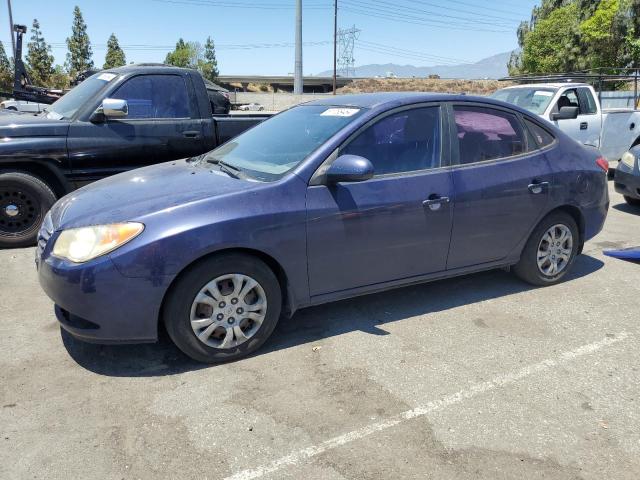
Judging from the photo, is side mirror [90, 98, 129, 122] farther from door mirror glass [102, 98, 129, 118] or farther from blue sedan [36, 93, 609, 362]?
blue sedan [36, 93, 609, 362]

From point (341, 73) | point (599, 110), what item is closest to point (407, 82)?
point (341, 73)

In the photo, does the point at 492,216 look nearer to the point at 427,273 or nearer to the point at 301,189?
the point at 427,273

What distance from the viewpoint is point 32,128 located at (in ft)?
18.2

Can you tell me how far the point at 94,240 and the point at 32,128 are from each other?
3.18 meters

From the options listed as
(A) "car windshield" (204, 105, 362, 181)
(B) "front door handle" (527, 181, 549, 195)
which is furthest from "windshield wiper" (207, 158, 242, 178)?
(B) "front door handle" (527, 181, 549, 195)

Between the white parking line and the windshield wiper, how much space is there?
1.86m

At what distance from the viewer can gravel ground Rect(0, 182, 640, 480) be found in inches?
→ 98.7

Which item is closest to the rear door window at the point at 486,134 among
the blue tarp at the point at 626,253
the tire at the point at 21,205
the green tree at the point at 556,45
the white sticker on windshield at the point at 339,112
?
the white sticker on windshield at the point at 339,112

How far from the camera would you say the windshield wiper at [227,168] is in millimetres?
3722

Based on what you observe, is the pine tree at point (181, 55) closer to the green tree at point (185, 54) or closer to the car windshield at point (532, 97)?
the green tree at point (185, 54)

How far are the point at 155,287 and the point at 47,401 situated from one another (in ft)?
2.76

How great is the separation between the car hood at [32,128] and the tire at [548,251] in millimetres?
4723

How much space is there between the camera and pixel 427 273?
13.3ft

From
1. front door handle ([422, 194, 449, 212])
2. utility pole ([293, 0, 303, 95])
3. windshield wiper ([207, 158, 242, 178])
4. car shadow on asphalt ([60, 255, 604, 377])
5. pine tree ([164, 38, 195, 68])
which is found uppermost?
pine tree ([164, 38, 195, 68])
